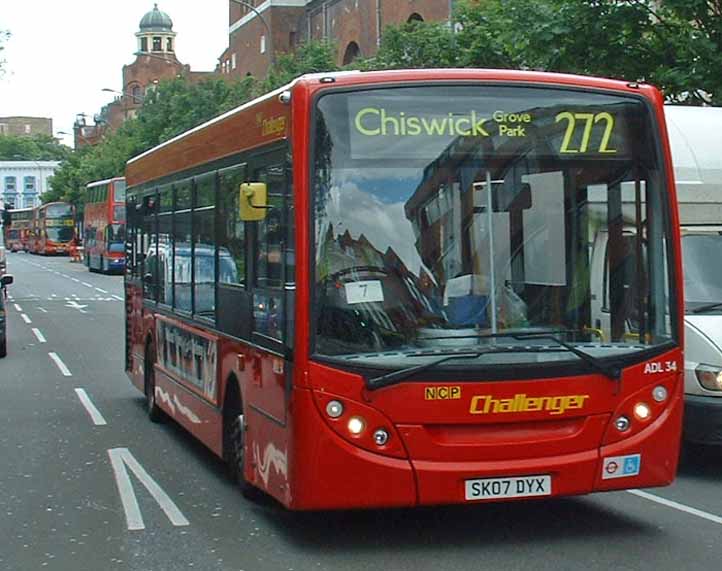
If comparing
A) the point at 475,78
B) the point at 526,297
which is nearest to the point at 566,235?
the point at 526,297

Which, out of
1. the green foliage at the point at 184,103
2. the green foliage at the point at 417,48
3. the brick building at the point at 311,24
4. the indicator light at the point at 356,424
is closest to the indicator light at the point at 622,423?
the indicator light at the point at 356,424

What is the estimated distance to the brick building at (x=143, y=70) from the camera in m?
146

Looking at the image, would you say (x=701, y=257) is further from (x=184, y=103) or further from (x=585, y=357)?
(x=184, y=103)

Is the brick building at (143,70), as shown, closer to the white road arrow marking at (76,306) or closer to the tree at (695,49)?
the white road arrow marking at (76,306)

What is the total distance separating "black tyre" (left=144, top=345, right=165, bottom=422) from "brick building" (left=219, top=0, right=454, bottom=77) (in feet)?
123

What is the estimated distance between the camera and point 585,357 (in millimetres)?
8055

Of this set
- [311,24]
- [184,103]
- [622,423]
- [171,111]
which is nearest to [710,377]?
[622,423]

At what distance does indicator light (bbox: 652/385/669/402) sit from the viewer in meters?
8.28

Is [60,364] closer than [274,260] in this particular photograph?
No

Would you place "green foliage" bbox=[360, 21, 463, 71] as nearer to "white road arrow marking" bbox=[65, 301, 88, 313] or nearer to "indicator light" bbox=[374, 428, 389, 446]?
"white road arrow marking" bbox=[65, 301, 88, 313]

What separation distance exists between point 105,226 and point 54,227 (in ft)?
132

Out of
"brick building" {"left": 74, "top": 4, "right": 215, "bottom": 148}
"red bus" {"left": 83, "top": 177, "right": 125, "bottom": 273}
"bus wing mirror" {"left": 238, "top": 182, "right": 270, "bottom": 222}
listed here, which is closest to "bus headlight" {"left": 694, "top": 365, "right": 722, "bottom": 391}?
"bus wing mirror" {"left": 238, "top": 182, "right": 270, "bottom": 222}

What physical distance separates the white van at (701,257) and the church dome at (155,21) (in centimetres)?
15094

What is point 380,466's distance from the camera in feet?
25.6
